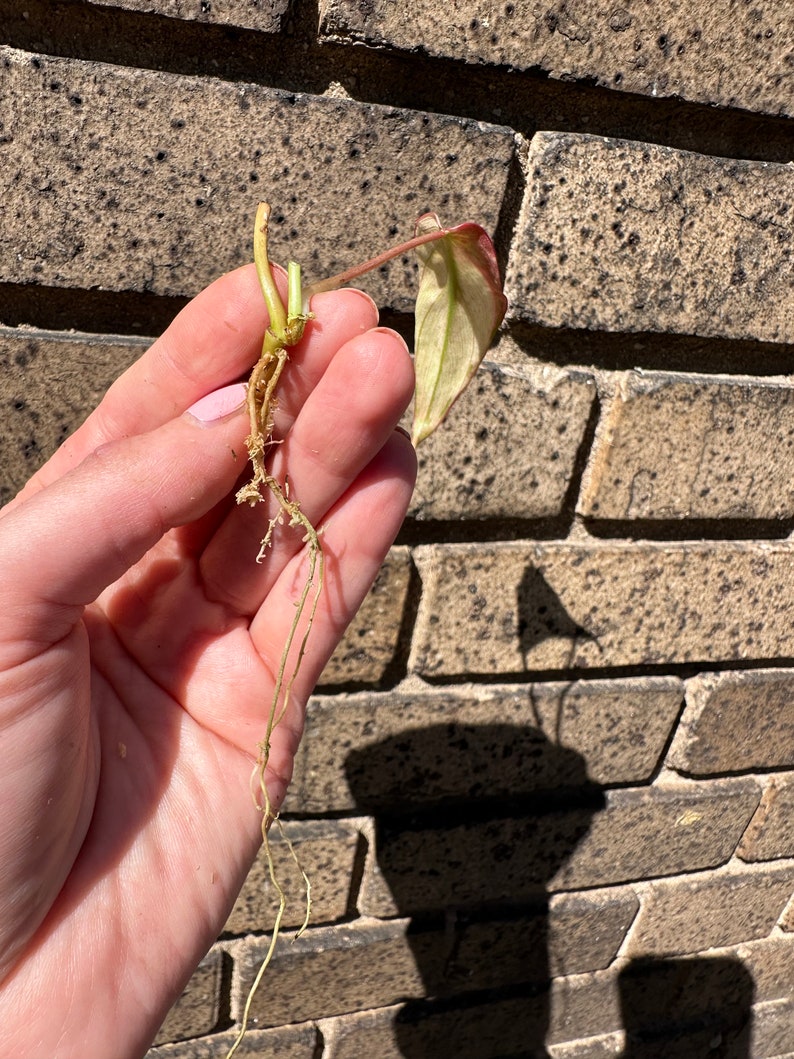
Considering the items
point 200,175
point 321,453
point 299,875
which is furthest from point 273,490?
point 299,875

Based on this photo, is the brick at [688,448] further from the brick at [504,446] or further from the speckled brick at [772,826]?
the speckled brick at [772,826]

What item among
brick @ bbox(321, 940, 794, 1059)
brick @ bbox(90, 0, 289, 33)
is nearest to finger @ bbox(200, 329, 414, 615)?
brick @ bbox(90, 0, 289, 33)

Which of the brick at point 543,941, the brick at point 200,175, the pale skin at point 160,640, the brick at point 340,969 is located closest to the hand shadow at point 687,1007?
the brick at point 543,941

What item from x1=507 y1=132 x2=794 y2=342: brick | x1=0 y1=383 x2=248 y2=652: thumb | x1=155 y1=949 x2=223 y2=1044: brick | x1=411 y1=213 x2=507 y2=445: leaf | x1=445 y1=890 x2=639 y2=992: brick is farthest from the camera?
x1=445 y1=890 x2=639 y2=992: brick

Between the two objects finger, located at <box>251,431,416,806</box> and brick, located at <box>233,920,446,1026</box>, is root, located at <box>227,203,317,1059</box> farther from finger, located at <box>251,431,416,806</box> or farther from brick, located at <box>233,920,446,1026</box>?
brick, located at <box>233,920,446,1026</box>

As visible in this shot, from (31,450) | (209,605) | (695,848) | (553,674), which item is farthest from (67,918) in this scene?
(695,848)

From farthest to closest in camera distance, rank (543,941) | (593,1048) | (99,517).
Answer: (593,1048) → (543,941) → (99,517)

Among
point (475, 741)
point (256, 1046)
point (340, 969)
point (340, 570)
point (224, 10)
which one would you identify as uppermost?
point (224, 10)

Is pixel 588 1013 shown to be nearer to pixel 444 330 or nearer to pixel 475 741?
pixel 475 741
